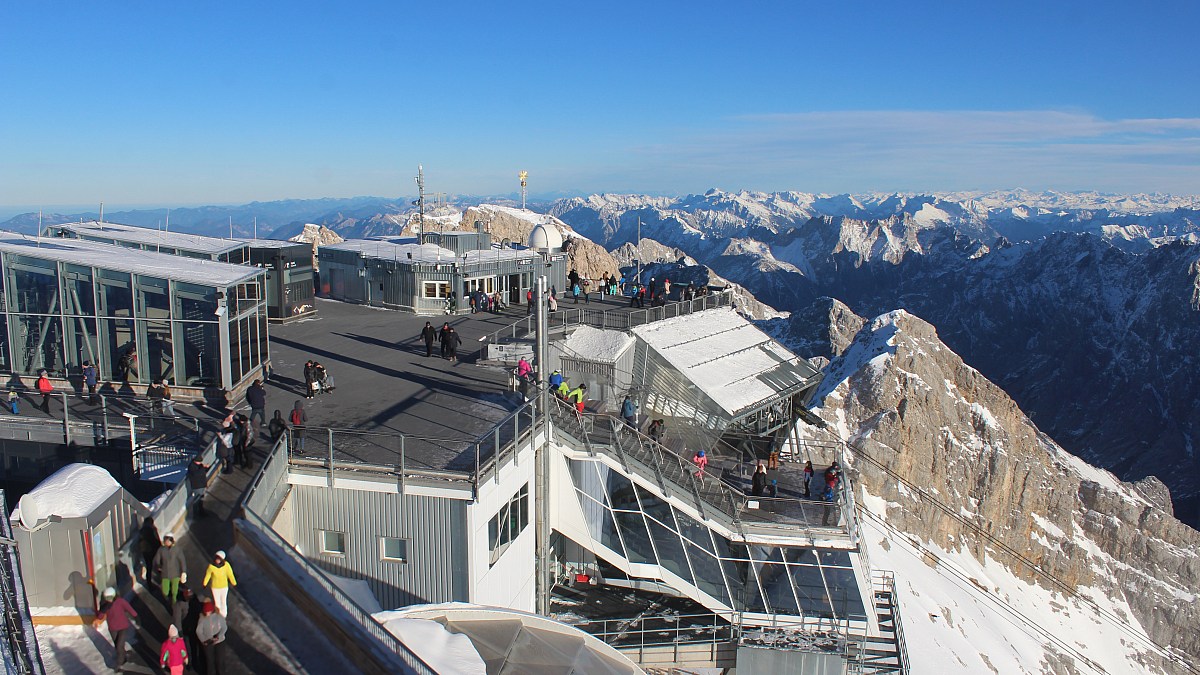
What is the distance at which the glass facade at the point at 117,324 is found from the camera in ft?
82.2

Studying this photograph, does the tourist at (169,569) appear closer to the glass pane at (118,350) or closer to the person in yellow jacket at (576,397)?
the person in yellow jacket at (576,397)

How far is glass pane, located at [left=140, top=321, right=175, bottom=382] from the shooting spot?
25.3m

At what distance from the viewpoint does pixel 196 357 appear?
83.0 ft

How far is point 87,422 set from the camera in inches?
860

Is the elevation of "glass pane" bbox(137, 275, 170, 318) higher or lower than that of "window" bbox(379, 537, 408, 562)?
higher

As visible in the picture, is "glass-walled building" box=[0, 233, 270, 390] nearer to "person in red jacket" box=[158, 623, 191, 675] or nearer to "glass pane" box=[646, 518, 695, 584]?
"glass pane" box=[646, 518, 695, 584]

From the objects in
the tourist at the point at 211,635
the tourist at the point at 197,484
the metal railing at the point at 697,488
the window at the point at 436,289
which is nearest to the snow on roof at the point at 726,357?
the metal railing at the point at 697,488

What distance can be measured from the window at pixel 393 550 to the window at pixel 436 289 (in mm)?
24494

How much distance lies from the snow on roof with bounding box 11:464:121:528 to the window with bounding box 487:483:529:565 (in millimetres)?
8557

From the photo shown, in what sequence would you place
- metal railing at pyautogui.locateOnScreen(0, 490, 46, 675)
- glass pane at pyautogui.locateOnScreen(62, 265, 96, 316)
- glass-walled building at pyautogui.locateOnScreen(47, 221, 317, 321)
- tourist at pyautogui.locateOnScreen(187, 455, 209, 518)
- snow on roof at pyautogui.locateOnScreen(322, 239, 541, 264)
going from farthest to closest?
snow on roof at pyautogui.locateOnScreen(322, 239, 541, 264), glass-walled building at pyautogui.locateOnScreen(47, 221, 317, 321), glass pane at pyautogui.locateOnScreen(62, 265, 96, 316), tourist at pyautogui.locateOnScreen(187, 455, 209, 518), metal railing at pyautogui.locateOnScreen(0, 490, 46, 675)

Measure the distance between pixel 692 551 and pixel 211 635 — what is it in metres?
14.9

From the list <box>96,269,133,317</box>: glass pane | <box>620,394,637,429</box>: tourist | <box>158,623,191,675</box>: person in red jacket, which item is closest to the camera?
<box>158,623,191,675</box>: person in red jacket

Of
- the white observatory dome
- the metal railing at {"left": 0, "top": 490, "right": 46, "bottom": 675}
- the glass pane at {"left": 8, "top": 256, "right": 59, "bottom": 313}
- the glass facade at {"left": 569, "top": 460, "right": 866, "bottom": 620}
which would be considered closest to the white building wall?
the glass facade at {"left": 569, "top": 460, "right": 866, "bottom": 620}

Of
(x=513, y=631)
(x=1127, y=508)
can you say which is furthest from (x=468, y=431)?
(x=1127, y=508)
